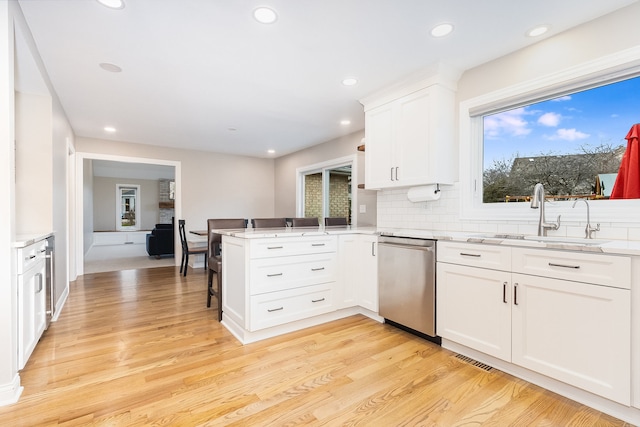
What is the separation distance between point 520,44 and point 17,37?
139 inches

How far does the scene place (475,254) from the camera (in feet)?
7.09

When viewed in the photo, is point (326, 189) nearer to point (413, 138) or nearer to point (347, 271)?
point (347, 271)

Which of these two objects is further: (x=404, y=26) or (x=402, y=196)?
(x=402, y=196)

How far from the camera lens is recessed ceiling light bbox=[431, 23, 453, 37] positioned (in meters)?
2.12

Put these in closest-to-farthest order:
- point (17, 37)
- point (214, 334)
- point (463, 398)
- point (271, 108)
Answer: point (463, 398), point (17, 37), point (214, 334), point (271, 108)

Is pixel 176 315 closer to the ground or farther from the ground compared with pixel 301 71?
closer to the ground

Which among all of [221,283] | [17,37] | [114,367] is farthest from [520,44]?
[114,367]

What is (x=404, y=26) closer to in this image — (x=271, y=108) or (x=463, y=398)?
(x=271, y=108)

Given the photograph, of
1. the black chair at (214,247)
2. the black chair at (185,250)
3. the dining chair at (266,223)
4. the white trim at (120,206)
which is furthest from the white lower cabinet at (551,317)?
the white trim at (120,206)

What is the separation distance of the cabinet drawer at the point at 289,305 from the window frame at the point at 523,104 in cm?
152

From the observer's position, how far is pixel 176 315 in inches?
125

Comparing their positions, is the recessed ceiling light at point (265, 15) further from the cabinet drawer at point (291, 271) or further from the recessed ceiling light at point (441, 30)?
the cabinet drawer at point (291, 271)

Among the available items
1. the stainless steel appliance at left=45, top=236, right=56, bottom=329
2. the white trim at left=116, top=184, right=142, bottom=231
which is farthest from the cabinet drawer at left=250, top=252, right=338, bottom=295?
the white trim at left=116, top=184, right=142, bottom=231

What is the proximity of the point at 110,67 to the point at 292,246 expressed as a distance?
7.52 feet
